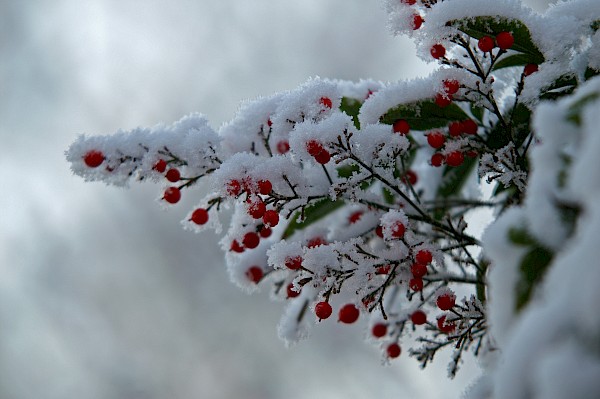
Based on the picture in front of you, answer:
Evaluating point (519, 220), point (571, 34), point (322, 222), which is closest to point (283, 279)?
point (322, 222)

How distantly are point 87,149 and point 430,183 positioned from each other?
2012mm

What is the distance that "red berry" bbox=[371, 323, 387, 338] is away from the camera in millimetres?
3018

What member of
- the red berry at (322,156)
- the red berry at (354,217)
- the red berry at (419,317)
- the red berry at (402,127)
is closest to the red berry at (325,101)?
the red berry at (322,156)

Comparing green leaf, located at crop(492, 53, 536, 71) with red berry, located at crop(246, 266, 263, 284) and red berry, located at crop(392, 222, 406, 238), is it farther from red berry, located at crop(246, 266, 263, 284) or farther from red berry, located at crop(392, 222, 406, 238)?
red berry, located at crop(246, 266, 263, 284)

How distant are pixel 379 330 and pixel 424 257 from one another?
1026mm

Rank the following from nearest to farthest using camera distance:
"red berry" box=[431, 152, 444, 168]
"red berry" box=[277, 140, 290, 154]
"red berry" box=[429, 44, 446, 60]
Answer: "red berry" box=[429, 44, 446, 60], "red berry" box=[431, 152, 444, 168], "red berry" box=[277, 140, 290, 154]

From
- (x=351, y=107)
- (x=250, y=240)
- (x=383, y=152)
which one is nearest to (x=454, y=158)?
(x=383, y=152)

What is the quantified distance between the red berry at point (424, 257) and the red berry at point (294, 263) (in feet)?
1.46

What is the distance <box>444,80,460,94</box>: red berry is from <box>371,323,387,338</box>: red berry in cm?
139

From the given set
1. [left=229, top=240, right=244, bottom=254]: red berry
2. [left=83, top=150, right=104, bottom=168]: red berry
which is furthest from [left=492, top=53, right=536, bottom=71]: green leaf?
[left=83, top=150, right=104, bottom=168]: red berry

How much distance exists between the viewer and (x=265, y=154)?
256 cm

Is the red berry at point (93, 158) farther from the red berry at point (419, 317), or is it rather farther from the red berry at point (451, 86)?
the red berry at point (419, 317)

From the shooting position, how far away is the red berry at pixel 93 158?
2.33 meters

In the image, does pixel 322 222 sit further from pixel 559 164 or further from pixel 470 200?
pixel 559 164
